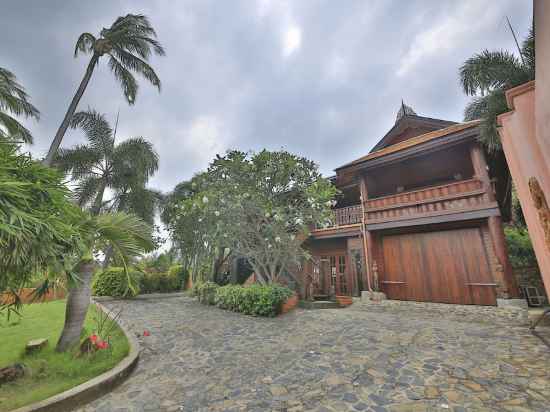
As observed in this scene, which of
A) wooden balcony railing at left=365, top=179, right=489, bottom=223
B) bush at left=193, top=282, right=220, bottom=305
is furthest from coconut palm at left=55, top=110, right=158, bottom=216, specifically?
wooden balcony railing at left=365, top=179, right=489, bottom=223

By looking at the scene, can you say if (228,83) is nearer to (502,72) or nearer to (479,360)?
(502,72)

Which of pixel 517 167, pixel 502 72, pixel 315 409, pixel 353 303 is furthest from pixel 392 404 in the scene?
pixel 502 72

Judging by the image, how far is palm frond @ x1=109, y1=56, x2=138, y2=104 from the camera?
37.1ft

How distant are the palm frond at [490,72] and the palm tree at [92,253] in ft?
35.5

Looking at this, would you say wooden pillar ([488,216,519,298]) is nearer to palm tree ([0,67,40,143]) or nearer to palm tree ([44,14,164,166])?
palm tree ([44,14,164,166])

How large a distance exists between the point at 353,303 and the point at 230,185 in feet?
23.4

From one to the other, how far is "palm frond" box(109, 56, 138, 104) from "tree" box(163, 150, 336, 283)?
616cm

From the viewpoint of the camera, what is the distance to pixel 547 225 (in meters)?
3.19

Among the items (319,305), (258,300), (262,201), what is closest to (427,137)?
(262,201)

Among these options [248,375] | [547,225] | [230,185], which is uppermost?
[230,185]

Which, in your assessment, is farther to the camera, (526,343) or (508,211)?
(508,211)

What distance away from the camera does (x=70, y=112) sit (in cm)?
948

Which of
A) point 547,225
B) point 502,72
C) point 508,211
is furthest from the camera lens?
point 508,211

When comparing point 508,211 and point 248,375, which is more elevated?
point 508,211
